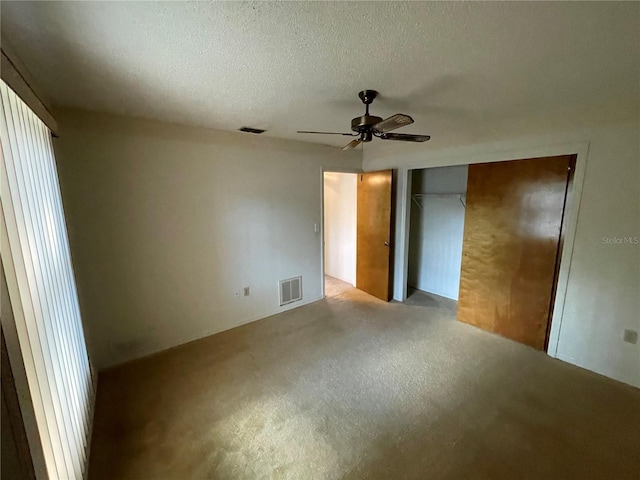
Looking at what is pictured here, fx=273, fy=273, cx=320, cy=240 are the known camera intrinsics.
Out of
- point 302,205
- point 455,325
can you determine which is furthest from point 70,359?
point 455,325

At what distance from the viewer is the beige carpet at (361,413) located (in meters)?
1.68

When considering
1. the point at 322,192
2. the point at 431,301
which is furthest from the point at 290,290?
the point at 431,301

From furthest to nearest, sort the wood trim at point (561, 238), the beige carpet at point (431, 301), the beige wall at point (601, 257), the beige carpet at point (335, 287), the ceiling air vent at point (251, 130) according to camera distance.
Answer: the beige carpet at point (335, 287), the beige carpet at point (431, 301), the ceiling air vent at point (251, 130), the wood trim at point (561, 238), the beige wall at point (601, 257)

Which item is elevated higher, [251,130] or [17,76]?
[251,130]

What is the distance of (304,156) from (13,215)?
9.87ft

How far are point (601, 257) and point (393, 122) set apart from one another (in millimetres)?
2314

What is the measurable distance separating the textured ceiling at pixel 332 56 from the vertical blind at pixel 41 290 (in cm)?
42

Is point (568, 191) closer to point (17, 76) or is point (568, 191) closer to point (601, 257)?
point (601, 257)

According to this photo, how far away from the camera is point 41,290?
1.27 m

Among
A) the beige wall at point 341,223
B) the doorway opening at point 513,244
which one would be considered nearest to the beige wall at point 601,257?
the doorway opening at point 513,244

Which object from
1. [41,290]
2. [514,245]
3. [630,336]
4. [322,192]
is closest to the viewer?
[41,290]

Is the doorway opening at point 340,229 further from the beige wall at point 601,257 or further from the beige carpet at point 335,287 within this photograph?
the beige wall at point 601,257

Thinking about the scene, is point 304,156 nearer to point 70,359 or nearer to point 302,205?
point 302,205

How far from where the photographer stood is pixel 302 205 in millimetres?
3803
